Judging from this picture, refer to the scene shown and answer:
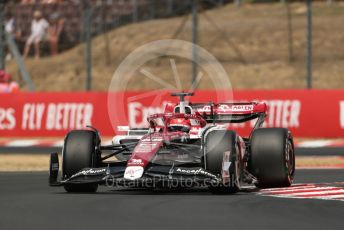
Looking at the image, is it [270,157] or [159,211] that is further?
[270,157]

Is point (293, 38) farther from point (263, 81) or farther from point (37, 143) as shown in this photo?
point (37, 143)

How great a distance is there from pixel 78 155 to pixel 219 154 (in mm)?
2090

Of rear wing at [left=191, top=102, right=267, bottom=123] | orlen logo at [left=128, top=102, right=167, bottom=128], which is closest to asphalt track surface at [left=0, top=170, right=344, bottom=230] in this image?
rear wing at [left=191, top=102, right=267, bottom=123]

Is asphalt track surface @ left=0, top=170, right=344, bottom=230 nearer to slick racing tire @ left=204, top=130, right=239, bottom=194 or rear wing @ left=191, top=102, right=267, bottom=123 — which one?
slick racing tire @ left=204, top=130, right=239, bottom=194

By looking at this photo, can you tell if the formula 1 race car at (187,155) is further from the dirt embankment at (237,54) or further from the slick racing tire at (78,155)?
the dirt embankment at (237,54)

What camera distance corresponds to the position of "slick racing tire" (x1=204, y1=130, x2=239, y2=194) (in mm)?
14242

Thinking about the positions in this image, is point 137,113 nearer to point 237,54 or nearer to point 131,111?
point 131,111

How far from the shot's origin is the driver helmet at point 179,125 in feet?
50.6

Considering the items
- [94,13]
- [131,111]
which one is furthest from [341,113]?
[94,13]

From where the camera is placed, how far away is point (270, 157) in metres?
15.5

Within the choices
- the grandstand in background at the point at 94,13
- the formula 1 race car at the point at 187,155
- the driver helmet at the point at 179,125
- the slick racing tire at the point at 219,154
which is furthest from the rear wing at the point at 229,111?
the grandstand in background at the point at 94,13

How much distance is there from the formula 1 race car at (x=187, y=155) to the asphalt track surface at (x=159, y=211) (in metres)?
0.24

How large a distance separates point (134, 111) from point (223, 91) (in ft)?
52.1

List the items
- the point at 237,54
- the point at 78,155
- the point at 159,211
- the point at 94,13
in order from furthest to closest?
the point at 94,13 → the point at 237,54 → the point at 78,155 → the point at 159,211
